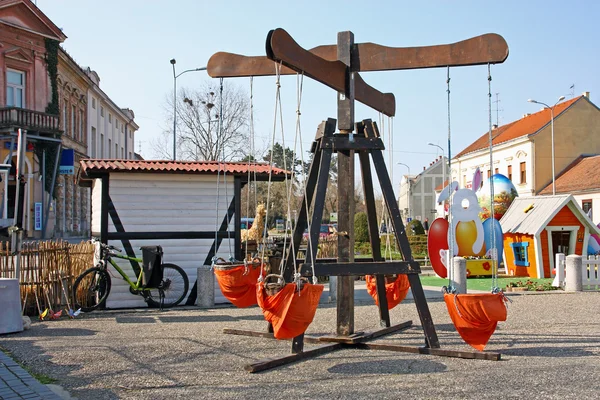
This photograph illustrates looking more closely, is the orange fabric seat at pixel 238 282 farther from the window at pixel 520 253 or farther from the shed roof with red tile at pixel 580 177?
the shed roof with red tile at pixel 580 177

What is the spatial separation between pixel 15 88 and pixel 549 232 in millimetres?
31765

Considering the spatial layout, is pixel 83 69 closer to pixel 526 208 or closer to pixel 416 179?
pixel 526 208

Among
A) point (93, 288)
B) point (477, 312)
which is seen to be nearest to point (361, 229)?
point (93, 288)

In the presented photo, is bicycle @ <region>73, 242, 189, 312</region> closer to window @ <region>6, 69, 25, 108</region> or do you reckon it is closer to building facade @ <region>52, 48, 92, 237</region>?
window @ <region>6, 69, 25, 108</region>

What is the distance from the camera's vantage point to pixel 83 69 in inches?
2016

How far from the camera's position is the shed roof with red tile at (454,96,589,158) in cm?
5036

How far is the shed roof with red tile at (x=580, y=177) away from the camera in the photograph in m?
42.6

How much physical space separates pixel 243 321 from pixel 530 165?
43.1 meters

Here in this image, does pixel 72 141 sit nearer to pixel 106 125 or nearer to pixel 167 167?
pixel 106 125

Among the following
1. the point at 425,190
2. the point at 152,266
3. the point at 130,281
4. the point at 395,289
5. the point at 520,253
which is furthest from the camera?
the point at 425,190

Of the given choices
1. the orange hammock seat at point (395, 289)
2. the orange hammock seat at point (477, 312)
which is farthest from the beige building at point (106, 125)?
the orange hammock seat at point (477, 312)

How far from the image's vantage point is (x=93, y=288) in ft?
38.9

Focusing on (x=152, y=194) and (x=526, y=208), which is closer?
(x=152, y=194)

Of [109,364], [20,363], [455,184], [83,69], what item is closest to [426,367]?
[109,364]
